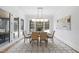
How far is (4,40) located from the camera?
512cm

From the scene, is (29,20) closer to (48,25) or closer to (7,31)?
(48,25)

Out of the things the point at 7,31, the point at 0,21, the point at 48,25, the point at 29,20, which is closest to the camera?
the point at 0,21

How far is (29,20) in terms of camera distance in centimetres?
1004
